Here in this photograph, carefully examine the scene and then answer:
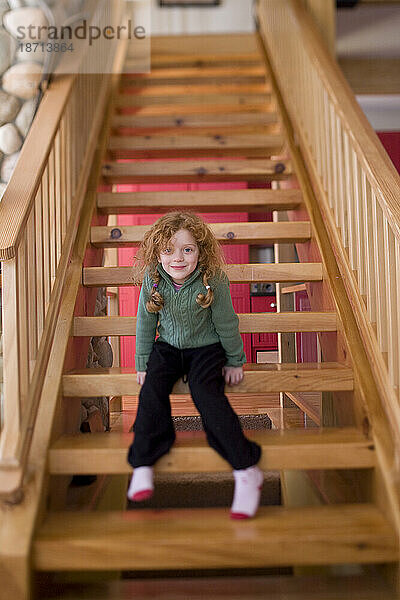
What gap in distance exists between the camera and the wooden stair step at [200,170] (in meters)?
2.71

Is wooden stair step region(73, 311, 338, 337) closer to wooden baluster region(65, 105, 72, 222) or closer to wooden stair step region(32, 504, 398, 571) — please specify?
A: wooden baluster region(65, 105, 72, 222)

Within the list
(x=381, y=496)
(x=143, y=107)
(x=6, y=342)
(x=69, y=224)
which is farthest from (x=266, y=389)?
(x=143, y=107)

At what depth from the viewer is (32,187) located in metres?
1.54

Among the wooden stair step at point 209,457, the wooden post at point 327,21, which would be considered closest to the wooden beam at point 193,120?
the wooden post at point 327,21

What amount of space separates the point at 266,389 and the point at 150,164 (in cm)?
158

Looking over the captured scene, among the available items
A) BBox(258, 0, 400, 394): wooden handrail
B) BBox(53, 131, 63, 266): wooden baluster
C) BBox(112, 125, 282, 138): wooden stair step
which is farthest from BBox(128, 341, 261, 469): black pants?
BBox(112, 125, 282, 138): wooden stair step

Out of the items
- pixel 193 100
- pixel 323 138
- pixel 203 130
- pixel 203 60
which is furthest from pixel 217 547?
pixel 203 60

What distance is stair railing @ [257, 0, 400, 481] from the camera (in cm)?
149

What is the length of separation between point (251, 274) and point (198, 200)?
0.62 m

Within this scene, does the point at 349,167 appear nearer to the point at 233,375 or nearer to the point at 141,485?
the point at 233,375

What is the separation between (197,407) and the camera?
147 cm

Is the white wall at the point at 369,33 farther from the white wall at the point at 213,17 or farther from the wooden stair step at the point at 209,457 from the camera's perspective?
Result: the wooden stair step at the point at 209,457

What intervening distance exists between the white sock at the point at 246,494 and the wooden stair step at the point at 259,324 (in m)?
0.58

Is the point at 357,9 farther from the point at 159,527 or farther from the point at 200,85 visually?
the point at 159,527
